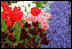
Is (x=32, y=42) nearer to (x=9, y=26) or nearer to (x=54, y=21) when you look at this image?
(x=9, y=26)

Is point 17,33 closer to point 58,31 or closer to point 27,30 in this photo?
point 27,30

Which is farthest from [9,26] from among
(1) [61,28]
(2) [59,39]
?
(1) [61,28]

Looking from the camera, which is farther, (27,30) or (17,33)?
(27,30)

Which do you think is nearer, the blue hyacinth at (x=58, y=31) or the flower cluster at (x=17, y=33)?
the flower cluster at (x=17, y=33)

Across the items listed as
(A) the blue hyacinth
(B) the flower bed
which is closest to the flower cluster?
(B) the flower bed

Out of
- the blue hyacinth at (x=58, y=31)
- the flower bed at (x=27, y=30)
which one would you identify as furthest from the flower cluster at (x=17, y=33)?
the blue hyacinth at (x=58, y=31)

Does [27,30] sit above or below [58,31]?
above

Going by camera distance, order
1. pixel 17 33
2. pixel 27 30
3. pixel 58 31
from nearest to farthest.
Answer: pixel 17 33
pixel 27 30
pixel 58 31

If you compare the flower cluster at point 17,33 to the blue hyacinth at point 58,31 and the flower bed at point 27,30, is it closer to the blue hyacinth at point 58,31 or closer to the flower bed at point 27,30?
the flower bed at point 27,30

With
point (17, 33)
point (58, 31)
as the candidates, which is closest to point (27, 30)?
point (17, 33)

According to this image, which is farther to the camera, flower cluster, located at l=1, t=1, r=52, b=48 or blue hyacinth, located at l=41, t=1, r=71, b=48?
blue hyacinth, located at l=41, t=1, r=71, b=48

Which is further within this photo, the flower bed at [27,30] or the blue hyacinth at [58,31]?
the blue hyacinth at [58,31]

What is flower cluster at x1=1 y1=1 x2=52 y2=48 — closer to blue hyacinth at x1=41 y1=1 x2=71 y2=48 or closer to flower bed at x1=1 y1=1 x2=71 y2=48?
flower bed at x1=1 y1=1 x2=71 y2=48

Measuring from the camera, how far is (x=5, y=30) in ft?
9.25
